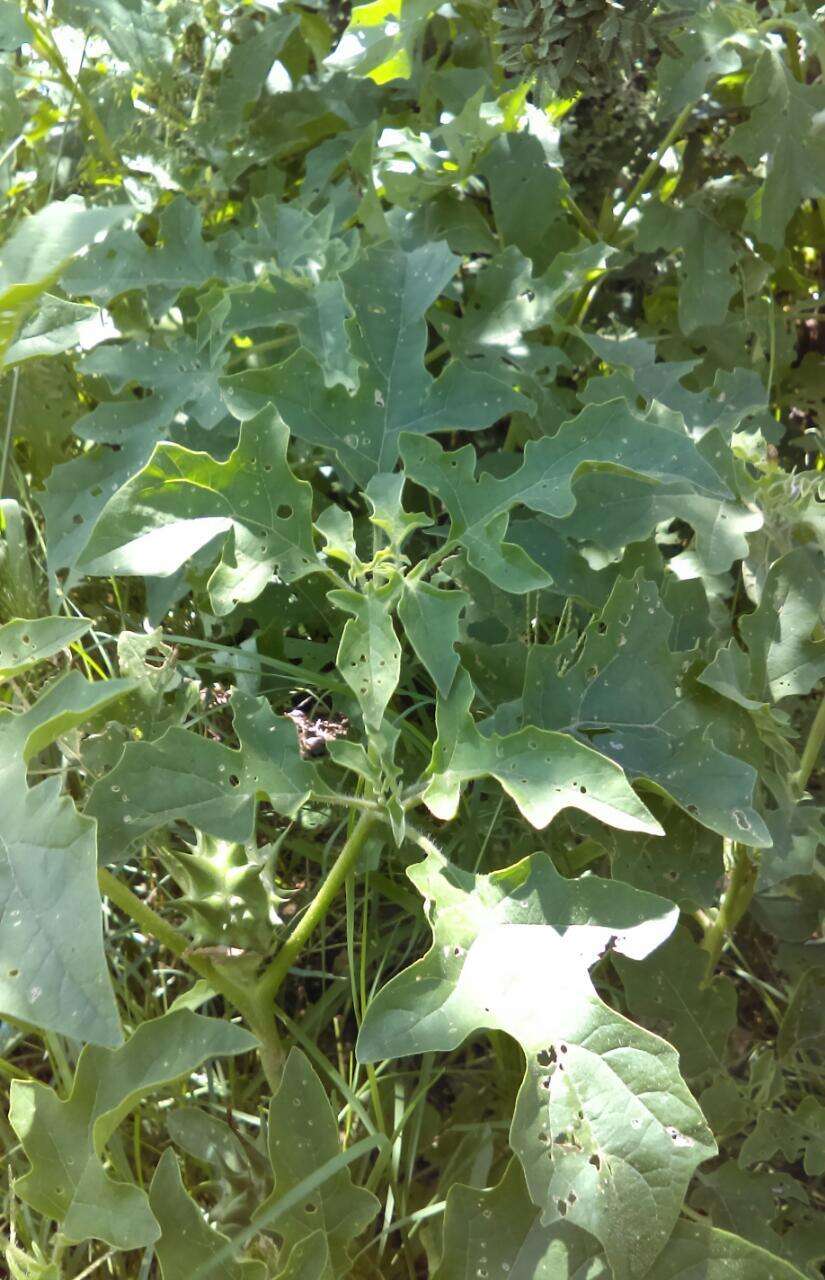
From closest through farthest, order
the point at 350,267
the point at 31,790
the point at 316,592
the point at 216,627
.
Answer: the point at 31,790, the point at 350,267, the point at 316,592, the point at 216,627

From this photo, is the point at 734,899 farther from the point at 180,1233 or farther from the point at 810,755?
the point at 180,1233

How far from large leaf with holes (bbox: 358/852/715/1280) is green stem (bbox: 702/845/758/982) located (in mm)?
347

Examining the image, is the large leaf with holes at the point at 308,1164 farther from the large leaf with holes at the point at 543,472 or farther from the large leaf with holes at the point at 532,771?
the large leaf with holes at the point at 543,472

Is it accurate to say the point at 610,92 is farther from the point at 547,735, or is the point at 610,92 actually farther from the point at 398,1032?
the point at 398,1032

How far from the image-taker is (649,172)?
5.94 ft

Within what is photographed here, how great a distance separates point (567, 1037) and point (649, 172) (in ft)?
4.46

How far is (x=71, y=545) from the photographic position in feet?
4.85

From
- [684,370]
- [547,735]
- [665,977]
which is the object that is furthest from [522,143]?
[665,977]

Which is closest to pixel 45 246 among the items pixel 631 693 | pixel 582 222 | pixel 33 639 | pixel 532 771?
pixel 33 639

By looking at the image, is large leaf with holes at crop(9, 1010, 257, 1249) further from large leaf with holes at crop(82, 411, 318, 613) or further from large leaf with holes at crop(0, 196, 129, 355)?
large leaf with holes at crop(0, 196, 129, 355)

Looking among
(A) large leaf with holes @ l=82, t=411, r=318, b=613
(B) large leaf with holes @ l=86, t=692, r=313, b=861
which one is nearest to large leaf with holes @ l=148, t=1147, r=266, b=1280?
(B) large leaf with holes @ l=86, t=692, r=313, b=861

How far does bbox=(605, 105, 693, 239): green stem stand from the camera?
1770mm

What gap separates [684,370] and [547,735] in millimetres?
727

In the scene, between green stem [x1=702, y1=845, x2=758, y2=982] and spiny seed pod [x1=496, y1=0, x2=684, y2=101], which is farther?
spiny seed pod [x1=496, y1=0, x2=684, y2=101]
